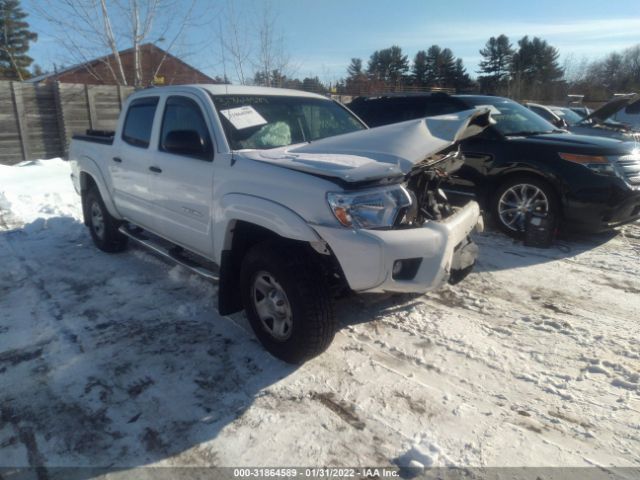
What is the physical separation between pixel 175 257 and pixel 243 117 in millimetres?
1477

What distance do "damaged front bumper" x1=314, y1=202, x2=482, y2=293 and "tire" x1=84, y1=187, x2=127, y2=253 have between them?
3.74 meters

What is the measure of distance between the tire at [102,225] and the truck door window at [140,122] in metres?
1.12

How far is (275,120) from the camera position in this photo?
3699 mm

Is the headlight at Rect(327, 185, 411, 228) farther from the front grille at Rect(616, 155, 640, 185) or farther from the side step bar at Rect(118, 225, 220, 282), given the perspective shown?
the front grille at Rect(616, 155, 640, 185)

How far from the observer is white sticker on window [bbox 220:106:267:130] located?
3.45 metres

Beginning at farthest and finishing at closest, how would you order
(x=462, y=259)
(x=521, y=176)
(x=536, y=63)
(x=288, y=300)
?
(x=536, y=63) < (x=521, y=176) < (x=462, y=259) < (x=288, y=300)

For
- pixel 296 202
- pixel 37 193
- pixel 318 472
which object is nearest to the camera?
pixel 318 472

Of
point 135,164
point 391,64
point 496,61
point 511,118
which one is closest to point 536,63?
point 496,61

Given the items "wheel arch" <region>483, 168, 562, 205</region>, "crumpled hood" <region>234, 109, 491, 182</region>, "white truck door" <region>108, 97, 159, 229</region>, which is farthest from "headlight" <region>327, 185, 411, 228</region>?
"wheel arch" <region>483, 168, 562, 205</region>

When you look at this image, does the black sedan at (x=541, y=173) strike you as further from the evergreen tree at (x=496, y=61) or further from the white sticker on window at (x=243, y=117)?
the evergreen tree at (x=496, y=61)

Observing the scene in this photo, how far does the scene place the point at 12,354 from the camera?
3.18 meters

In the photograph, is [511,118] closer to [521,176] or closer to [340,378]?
[521,176]

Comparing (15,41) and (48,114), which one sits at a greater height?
(15,41)

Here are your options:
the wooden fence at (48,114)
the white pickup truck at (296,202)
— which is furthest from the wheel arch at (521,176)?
the wooden fence at (48,114)
